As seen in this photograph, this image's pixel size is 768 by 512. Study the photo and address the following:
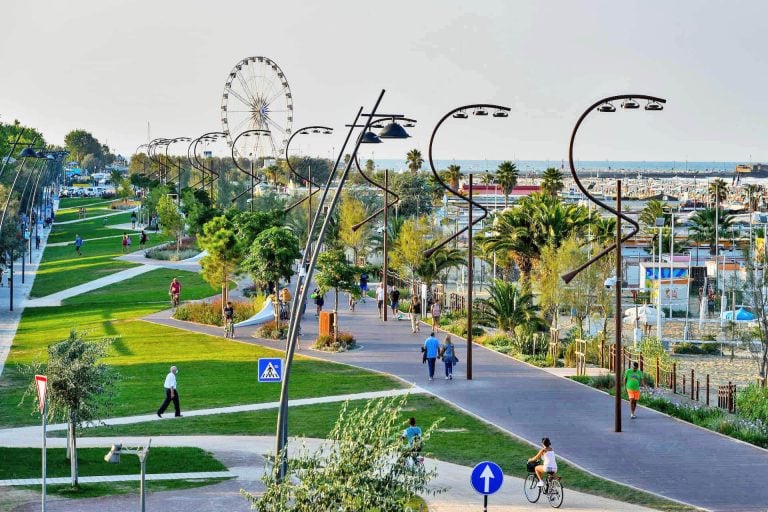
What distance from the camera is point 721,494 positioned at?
2145 cm

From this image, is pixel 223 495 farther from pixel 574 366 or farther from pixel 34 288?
pixel 34 288

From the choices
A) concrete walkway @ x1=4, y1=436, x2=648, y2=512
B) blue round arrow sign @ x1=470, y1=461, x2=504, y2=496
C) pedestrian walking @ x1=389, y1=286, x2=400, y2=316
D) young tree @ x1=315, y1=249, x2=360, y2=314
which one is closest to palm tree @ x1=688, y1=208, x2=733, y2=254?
pedestrian walking @ x1=389, y1=286, x2=400, y2=316

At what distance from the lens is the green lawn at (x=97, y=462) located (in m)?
23.4

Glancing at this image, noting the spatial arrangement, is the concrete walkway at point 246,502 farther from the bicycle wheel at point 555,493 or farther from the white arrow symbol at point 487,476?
the white arrow symbol at point 487,476

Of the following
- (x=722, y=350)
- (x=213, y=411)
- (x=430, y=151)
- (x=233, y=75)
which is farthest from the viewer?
(x=233, y=75)

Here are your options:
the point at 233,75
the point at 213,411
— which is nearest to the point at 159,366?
the point at 213,411

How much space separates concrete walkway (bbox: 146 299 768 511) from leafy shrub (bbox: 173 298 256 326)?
8.23 meters

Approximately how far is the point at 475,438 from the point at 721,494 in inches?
243

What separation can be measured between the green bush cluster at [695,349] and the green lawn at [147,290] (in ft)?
69.3

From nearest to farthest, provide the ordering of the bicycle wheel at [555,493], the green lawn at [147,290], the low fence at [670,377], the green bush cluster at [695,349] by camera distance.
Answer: the bicycle wheel at [555,493] < the low fence at [670,377] < the green bush cluster at [695,349] < the green lawn at [147,290]

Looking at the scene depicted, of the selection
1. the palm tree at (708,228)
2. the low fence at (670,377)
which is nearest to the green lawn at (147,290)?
the low fence at (670,377)

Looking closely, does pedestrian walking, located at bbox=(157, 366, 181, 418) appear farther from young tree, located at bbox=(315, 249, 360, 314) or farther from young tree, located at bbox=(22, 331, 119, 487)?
young tree, located at bbox=(315, 249, 360, 314)

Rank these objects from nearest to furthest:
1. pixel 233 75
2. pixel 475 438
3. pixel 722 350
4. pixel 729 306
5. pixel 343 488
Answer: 1. pixel 343 488
2. pixel 475 438
3. pixel 722 350
4. pixel 729 306
5. pixel 233 75

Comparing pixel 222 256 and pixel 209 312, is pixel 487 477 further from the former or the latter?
pixel 222 256
